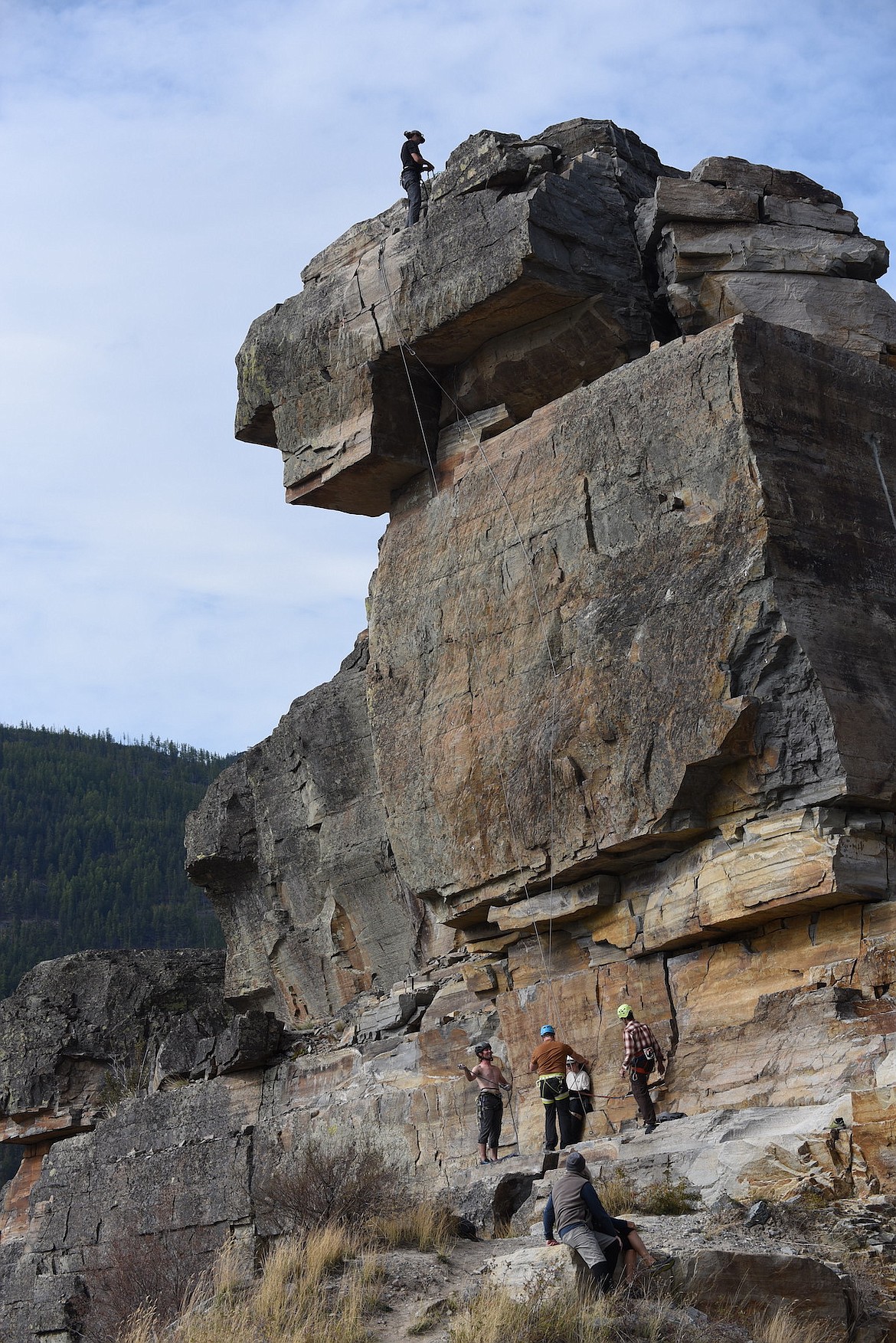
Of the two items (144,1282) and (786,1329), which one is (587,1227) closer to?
(786,1329)

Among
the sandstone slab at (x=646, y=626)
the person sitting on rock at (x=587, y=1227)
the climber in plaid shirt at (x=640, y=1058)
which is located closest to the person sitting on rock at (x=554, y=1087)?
the climber in plaid shirt at (x=640, y=1058)

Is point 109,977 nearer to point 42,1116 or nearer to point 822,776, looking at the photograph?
point 42,1116

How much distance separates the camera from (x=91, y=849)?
70.3m

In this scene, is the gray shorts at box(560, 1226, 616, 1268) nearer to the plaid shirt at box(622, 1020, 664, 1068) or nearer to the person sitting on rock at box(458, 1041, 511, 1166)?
the plaid shirt at box(622, 1020, 664, 1068)

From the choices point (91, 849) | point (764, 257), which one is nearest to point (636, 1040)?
point (764, 257)

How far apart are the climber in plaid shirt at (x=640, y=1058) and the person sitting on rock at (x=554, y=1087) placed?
0.54 m

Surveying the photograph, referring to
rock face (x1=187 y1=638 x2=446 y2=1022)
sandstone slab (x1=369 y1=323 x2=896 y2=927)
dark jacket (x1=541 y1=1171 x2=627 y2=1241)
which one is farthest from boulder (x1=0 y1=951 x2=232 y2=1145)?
dark jacket (x1=541 y1=1171 x2=627 y2=1241)

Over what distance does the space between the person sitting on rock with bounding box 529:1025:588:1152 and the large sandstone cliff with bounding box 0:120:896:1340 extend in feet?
2.42

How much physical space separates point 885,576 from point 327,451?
682 centimetres

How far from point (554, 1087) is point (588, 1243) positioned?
4119mm

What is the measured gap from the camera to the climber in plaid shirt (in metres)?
11.8

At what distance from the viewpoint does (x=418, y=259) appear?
16.4 m

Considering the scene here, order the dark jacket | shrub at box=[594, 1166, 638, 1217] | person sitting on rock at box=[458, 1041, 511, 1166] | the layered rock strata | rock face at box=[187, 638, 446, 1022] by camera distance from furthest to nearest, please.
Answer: rock face at box=[187, 638, 446, 1022], the layered rock strata, person sitting on rock at box=[458, 1041, 511, 1166], shrub at box=[594, 1166, 638, 1217], the dark jacket

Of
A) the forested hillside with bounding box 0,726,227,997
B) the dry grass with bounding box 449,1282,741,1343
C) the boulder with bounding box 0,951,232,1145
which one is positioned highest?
the forested hillside with bounding box 0,726,227,997
